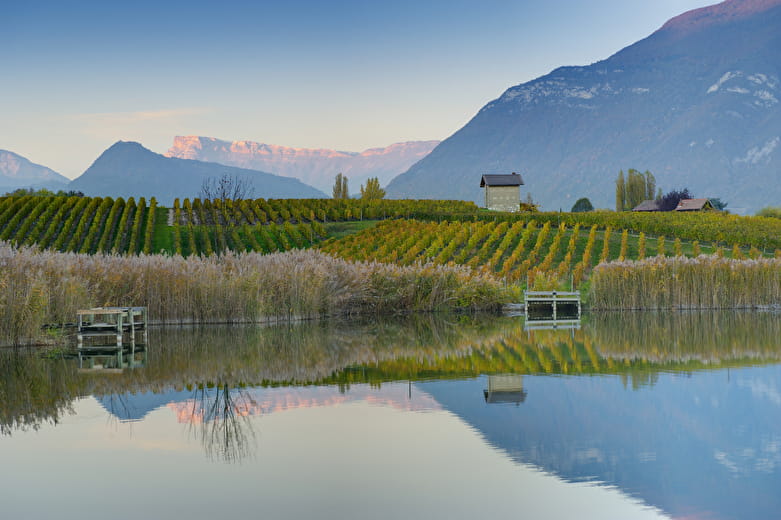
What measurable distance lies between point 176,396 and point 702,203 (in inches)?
3630

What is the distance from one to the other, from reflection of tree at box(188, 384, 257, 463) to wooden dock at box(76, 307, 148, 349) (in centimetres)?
786

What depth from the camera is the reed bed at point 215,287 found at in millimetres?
19406

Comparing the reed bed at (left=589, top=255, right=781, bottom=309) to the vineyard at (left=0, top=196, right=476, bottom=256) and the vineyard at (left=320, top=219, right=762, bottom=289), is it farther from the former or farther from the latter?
the vineyard at (left=0, top=196, right=476, bottom=256)

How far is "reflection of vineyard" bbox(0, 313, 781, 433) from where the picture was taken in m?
14.1

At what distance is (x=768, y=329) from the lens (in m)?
24.3

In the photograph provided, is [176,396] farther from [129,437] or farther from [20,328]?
[20,328]

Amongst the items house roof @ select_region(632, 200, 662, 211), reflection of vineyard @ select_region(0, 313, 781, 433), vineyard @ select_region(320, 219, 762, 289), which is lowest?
reflection of vineyard @ select_region(0, 313, 781, 433)

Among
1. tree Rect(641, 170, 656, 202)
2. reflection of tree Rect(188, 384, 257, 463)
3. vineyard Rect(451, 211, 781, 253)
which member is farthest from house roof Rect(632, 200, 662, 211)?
reflection of tree Rect(188, 384, 257, 463)

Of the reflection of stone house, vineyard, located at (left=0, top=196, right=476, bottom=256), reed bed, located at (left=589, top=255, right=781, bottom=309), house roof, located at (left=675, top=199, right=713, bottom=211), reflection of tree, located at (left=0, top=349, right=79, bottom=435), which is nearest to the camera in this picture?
reflection of tree, located at (left=0, top=349, right=79, bottom=435)

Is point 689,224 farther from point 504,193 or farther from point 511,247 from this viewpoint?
point 504,193

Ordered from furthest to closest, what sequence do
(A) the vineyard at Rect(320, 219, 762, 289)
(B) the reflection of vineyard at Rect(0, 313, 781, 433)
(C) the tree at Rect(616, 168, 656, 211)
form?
(C) the tree at Rect(616, 168, 656, 211), (A) the vineyard at Rect(320, 219, 762, 289), (B) the reflection of vineyard at Rect(0, 313, 781, 433)

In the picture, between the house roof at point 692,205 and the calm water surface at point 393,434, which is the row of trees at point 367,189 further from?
the calm water surface at point 393,434

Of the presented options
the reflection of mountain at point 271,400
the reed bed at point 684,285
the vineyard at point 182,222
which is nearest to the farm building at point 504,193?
the vineyard at point 182,222

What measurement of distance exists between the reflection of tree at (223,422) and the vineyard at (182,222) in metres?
34.8
